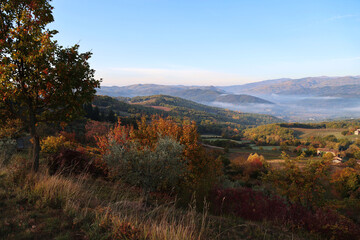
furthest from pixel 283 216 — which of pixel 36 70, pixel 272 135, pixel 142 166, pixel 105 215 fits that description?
pixel 272 135

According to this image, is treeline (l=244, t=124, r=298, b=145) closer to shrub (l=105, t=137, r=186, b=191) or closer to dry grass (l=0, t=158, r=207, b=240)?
shrub (l=105, t=137, r=186, b=191)

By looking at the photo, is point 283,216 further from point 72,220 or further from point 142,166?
point 72,220

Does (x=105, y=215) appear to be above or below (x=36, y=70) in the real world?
below

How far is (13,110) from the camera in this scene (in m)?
7.98

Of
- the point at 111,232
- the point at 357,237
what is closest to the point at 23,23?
the point at 111,232

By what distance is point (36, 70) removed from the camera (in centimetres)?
705

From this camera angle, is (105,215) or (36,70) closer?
(105,215)

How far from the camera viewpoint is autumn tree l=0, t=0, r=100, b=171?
6.85m

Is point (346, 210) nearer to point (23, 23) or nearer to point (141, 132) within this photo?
point (141, 132)

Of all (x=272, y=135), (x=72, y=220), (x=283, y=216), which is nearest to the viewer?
(x=72, y=220)

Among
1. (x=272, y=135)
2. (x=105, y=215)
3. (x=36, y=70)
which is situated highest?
(x=36, y=70)

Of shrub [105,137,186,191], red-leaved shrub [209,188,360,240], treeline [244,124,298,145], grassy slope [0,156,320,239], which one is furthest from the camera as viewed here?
treeline [244,124,298,145]

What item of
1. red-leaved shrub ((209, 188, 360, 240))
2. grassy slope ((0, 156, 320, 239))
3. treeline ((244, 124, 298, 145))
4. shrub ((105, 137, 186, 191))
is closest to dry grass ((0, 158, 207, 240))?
grassy slope ((0, 156, 320, 239))

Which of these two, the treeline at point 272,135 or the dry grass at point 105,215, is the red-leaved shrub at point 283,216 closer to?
the dry grass at point 105,215
